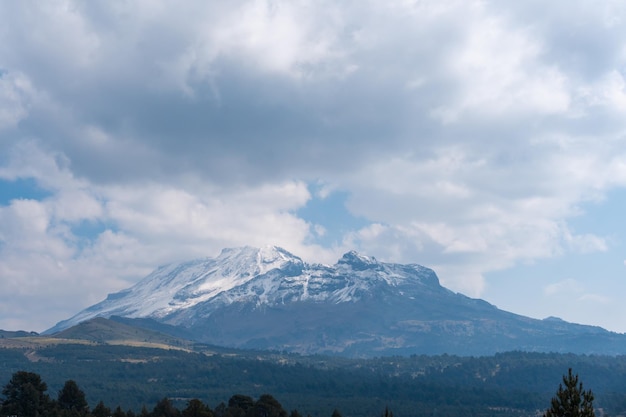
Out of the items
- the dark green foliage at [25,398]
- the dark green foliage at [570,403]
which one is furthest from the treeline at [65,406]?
the dark green foliage at [570,403]

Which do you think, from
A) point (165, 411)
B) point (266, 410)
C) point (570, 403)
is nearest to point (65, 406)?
point (165, 411)

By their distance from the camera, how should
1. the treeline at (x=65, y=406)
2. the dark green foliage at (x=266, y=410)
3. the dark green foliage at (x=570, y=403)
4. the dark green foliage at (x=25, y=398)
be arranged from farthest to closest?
the dark green foliage at (x=266, y=410), the dark green foliage at (x=25, y=398), the treeline at (x=65, y=406), the dark green foliage at (x=570, y=403)

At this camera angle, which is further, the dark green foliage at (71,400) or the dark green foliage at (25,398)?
the dark green foliage at (71,400)

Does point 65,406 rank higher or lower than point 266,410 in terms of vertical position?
lower

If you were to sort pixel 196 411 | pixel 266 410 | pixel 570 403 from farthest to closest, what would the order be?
1. pixel 266 410
2. pixel 196 411
3. pixel 570 403

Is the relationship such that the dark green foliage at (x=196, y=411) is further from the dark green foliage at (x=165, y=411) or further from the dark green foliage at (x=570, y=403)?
the dark green foliage at (x=570, y=403)

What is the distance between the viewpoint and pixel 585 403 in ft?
228

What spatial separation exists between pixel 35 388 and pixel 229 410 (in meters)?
40.9

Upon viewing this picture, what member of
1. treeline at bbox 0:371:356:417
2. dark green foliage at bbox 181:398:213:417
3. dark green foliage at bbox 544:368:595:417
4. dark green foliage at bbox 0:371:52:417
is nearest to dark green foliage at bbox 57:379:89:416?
treeline at bbox 0:371:356:417

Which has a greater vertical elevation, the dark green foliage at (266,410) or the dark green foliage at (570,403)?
the dark green foliage at (570,403)

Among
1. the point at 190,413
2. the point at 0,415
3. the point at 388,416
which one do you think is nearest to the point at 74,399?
the point at 0,415

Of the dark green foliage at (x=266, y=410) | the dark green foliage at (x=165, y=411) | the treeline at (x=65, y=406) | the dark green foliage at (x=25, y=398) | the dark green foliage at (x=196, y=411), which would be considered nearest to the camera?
the dark green foliage at (x=196, y=411)

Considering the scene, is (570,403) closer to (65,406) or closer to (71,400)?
(71,400)

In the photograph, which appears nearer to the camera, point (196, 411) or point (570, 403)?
point (570, 403)
